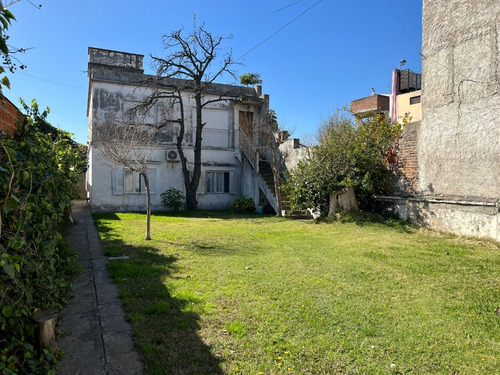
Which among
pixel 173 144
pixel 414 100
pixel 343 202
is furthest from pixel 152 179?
pixel 414 100

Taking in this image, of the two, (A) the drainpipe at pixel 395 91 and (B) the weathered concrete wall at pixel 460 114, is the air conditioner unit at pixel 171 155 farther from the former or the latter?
(A) the drainpipe at pixel 395 91

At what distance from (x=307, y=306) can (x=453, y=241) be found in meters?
5.16

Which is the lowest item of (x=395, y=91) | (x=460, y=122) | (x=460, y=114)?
(x=460, y=122)

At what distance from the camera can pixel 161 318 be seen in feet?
12.1

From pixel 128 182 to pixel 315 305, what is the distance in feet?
45.0

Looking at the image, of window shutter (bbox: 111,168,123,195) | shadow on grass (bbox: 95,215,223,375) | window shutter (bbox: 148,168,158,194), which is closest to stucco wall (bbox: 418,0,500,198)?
shadow on grass (bbox: 95,215,223,375)

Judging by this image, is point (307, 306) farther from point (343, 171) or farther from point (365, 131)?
point (365, 131)

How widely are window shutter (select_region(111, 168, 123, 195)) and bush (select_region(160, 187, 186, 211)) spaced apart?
6.26 ft

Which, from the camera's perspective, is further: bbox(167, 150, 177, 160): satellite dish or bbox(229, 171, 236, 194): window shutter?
bbox(229, 171, 236, 194): window shutter

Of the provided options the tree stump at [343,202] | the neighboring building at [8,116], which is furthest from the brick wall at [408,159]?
the neighboring building at [8,116]

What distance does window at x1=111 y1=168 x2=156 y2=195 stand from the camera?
15.6 metres

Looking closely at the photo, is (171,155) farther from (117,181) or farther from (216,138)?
(117,181)

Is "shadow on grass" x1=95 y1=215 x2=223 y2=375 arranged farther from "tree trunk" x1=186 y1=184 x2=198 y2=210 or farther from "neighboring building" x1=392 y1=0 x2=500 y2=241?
"tree trunk" x1=186 y1=184 x2=198 y2=210

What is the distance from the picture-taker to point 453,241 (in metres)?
7.47
